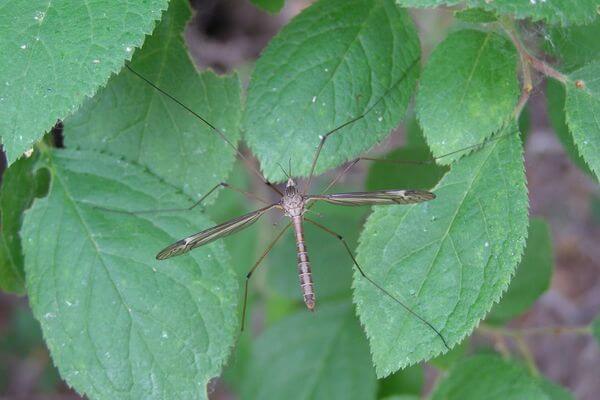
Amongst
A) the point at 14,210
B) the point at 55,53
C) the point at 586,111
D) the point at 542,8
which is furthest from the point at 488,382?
the point at 55,53

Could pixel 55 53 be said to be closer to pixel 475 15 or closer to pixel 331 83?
pixel 331 83

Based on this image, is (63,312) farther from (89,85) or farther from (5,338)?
(5,338)

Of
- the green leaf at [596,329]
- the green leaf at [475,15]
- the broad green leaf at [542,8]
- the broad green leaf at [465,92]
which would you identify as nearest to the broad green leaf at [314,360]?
the green leaf at [596,329]

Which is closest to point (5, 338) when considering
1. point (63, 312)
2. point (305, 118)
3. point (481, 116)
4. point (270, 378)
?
point (270, 378)

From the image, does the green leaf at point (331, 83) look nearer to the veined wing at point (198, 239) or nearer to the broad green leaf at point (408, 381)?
the veined wing at point (198, 239)

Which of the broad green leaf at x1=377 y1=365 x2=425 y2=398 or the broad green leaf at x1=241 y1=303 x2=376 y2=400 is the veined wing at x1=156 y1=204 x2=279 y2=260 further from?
the broad green leaf at x1=377 y1=365 x2=425 y2=398
